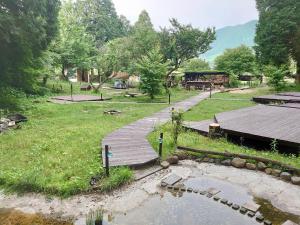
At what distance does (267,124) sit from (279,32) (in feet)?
71.0

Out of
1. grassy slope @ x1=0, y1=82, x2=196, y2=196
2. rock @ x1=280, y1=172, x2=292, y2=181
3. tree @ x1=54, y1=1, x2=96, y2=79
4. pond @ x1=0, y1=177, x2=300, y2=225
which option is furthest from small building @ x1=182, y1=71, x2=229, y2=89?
pond @ x1=0, y1=177, x2=300, y2=225

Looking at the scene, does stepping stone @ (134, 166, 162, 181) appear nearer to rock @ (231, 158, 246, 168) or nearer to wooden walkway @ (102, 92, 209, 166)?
wooden walkway @ (102, 92, 209, 166)

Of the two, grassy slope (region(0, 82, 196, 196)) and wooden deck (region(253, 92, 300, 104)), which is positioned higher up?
wooden deck (region(253, 92, 300, 104))

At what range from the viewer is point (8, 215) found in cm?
638

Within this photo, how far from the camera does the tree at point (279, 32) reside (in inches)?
1124

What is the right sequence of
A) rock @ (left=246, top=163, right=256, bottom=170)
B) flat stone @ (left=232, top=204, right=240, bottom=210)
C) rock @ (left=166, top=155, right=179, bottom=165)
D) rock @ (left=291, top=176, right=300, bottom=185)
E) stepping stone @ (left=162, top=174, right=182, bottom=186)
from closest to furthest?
flat stone @ (left=232, top=204, right=240, bottom=210) → rock @ (left=291, top=176, right=300, bottom=185) → stepping stone @ (left=162, top=174, right=182, bottom=186) → rock @ (left=246, top=163, right=256, bottom=170) → rock @ (left=166, top=155, right=179, bottom=165)

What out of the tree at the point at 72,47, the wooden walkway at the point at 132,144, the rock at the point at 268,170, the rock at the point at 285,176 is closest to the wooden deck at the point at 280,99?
the wooden walkway at the point at 132,144

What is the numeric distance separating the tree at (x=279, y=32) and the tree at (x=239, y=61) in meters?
18.2

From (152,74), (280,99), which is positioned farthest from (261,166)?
(152,74)

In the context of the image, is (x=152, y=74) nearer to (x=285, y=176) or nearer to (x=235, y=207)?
(x=285, y=176)

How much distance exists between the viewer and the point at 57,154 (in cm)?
999

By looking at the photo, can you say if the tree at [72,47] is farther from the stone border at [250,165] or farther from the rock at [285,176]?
the rock at [285,176]

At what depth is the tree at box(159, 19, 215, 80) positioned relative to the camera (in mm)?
35375

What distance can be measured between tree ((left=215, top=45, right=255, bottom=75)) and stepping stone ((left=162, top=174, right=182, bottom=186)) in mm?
44388
